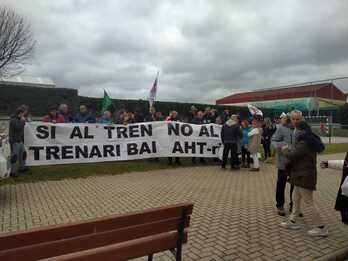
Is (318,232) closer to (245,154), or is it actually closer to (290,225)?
(290,225)

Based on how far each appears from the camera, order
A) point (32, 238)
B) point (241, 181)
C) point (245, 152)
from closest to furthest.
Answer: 1. point (32, 238)
2. point (241, 181)
3. point (245, 152)

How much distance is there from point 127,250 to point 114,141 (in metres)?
8.59

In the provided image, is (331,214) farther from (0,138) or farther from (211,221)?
(0,138)

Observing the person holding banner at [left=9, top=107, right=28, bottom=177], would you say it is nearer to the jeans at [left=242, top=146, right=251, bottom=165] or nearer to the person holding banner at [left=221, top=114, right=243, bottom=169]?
the person holding banner at [left=221, top=114, right=243, bottom=169]

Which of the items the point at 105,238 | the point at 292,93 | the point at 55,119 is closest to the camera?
the point at 105,238

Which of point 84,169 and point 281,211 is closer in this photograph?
point 281,211

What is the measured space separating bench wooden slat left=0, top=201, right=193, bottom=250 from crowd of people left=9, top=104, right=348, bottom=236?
8.49 ft

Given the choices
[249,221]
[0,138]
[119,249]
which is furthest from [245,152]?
[119,249]

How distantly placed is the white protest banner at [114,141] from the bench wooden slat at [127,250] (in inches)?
304

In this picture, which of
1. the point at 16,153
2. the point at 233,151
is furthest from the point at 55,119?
the point at 233,151

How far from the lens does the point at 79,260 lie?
2.67 metres

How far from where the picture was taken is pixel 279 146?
19.8ft

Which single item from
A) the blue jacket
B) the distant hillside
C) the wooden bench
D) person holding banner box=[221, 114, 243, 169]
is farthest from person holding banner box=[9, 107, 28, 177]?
the distant hillside

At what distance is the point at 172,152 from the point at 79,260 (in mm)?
9564
